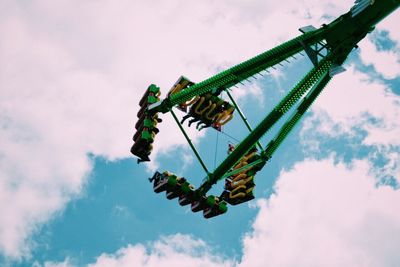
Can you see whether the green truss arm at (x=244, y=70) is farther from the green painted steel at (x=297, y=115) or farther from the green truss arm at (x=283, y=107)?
the green painted steel at (x=297, y=115)

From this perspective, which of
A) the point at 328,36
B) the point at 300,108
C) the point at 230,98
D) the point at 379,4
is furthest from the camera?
the point at 230,98

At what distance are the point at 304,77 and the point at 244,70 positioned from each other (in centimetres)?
278

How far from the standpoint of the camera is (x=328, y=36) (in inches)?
917

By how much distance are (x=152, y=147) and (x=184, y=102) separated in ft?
7.89

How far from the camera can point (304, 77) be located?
2372 centimetres

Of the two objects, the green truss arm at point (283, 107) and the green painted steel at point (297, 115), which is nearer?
the green truss arm at point (283, 107)

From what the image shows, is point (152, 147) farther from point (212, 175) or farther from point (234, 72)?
point (234, 72)

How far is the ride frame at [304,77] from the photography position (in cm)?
2211

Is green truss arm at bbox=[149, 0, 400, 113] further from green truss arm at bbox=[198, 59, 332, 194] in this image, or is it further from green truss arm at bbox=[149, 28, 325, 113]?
green truss arm at bbox=[198, 59, 332, 194]

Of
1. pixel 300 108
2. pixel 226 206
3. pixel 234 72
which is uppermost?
pixel 234 72

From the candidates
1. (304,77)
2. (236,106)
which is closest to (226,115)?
(236,106)

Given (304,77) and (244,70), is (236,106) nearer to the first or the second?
(244,70)

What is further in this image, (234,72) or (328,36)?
(234,72)

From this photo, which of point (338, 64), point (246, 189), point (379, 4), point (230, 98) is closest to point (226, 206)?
point (246, 189)
